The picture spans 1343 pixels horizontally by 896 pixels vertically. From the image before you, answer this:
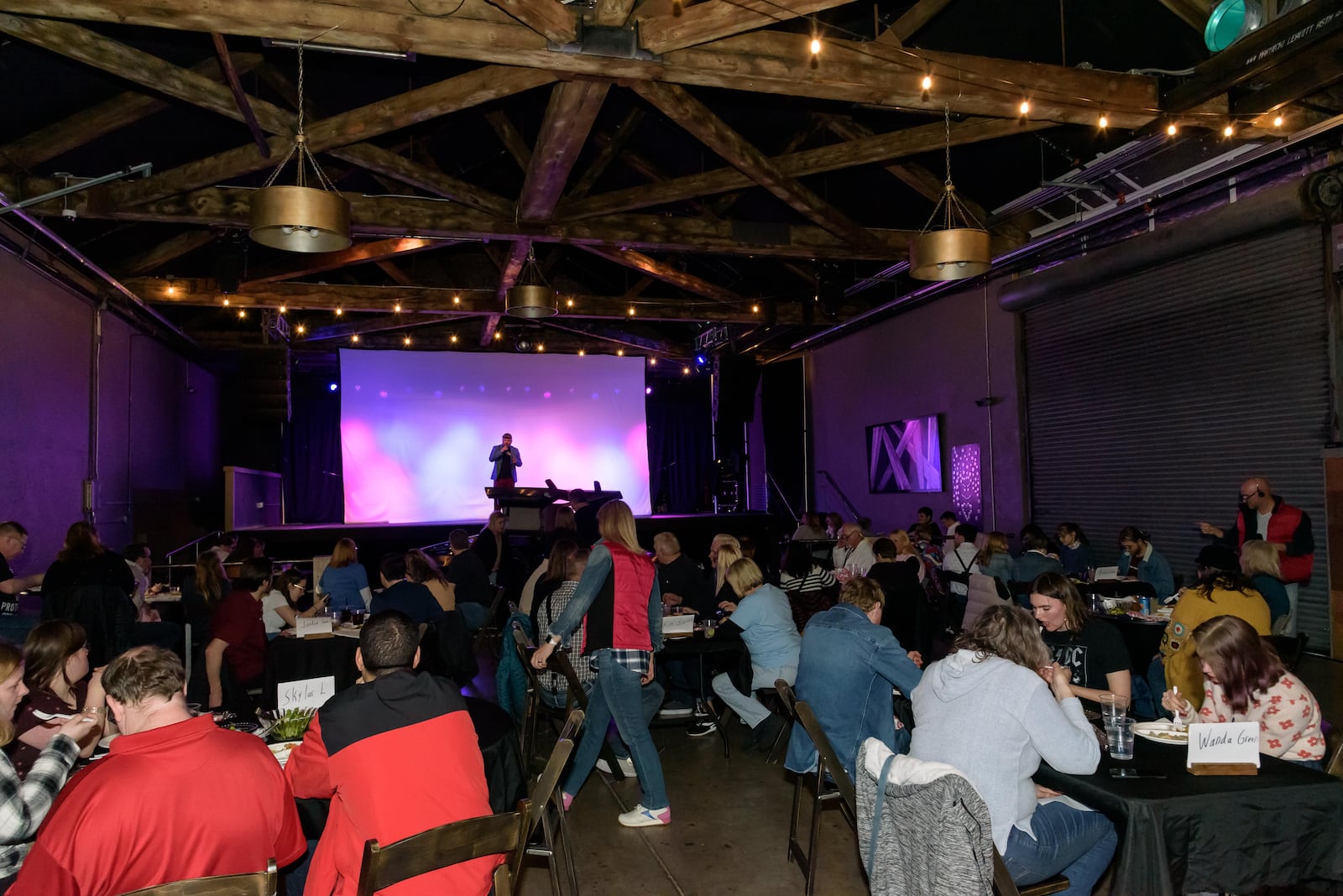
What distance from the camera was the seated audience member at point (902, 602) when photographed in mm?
6574

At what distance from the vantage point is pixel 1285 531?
625 centimetres

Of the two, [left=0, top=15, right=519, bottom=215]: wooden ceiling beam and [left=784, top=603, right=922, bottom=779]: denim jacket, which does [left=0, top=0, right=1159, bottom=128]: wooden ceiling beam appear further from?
[left=784, top=603, right=922, bottom=779]: denim jacket

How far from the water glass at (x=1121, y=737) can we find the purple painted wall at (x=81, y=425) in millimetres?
7851

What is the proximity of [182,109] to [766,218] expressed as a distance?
643 centimetres

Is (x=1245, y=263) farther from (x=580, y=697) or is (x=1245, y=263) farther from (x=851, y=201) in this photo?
(x=580, y=697)

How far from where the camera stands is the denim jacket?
3602 mm

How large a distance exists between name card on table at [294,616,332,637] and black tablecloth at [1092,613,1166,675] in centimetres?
451

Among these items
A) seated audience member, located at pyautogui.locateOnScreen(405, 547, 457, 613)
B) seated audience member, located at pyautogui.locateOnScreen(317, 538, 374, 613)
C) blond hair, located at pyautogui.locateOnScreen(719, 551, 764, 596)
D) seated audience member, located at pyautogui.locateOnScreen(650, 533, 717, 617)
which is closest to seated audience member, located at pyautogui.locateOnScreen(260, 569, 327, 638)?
seated audience member, located at pyautogui.locateOnScreen(317, 538, 374, 613)

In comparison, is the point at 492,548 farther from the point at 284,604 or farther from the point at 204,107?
the point at 204,107

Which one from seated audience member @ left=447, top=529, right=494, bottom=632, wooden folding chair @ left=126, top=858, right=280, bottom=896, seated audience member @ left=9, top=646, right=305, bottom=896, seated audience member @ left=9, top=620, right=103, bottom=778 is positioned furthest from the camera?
seated audience member @ left=447, top=529, right=494, bottom=632

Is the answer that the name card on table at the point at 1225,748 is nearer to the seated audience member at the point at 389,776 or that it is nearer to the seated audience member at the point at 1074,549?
the seated audience member at the point at 389,776

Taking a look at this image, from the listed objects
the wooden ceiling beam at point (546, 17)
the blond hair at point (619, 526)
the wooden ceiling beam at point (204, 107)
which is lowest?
the blond hair at point (619, 526)

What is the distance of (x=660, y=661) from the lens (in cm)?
601

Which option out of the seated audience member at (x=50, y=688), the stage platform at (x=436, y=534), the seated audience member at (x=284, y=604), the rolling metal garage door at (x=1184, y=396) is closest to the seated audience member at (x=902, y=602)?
the rolling metal garage door at (x=1184, y=396)
